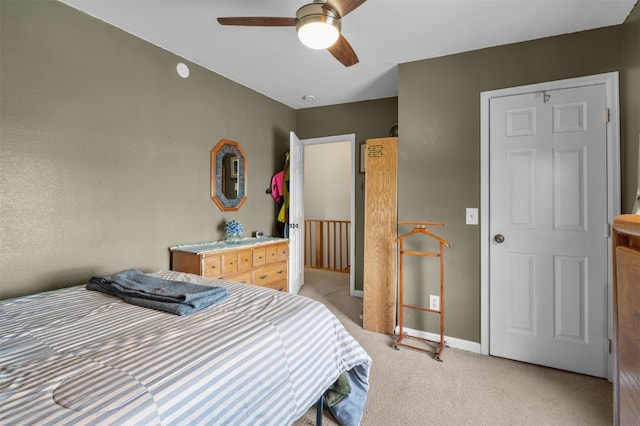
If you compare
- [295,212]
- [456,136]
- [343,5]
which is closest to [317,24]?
[343,5]

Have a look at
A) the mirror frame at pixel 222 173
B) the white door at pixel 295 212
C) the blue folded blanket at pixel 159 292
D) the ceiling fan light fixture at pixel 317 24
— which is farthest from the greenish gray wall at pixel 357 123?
the blue folded blanket at pixel 159 292

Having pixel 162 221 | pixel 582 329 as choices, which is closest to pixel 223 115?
pixel 162 221

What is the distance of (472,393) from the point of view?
201cm

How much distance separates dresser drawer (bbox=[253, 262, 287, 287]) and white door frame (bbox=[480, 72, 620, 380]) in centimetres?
201

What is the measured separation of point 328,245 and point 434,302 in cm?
367

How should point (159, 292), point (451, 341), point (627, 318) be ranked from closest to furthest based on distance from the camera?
point (627, 318), point (159, 292), point (451, 341)

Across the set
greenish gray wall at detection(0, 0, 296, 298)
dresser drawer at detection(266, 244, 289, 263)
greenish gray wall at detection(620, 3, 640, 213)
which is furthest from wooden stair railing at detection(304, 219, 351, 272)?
greenish gray wall at detection(620, 3, 640, 213)

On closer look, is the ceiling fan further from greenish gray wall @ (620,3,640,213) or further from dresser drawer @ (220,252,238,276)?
greenish gray wall @ (620,3,640,213)

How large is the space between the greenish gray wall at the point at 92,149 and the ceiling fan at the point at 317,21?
116 cm

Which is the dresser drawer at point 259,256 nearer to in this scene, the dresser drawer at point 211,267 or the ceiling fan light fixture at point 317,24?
the dresser drawer at point 211,267

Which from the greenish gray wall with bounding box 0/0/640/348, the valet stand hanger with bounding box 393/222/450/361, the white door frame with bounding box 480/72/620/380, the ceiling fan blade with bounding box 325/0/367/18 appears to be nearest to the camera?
the ceiling fan blade with bounding box 325/0/367/18

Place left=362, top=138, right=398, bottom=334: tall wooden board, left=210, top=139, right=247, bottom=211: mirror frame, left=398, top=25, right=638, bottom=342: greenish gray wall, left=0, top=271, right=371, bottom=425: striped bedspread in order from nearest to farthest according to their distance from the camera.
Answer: left=0, top=271, right=371, bottom=425: striped bedspread < left=398, top=25, right=638, bottom=342: greenish gray wall < left=362, top=138, right=398, bottom=334: tall wooden board < left=210, top=139, right=247, bottom=211: mirror frame

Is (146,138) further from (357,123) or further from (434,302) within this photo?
(434,302)

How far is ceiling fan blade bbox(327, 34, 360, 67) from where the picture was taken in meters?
1.91
